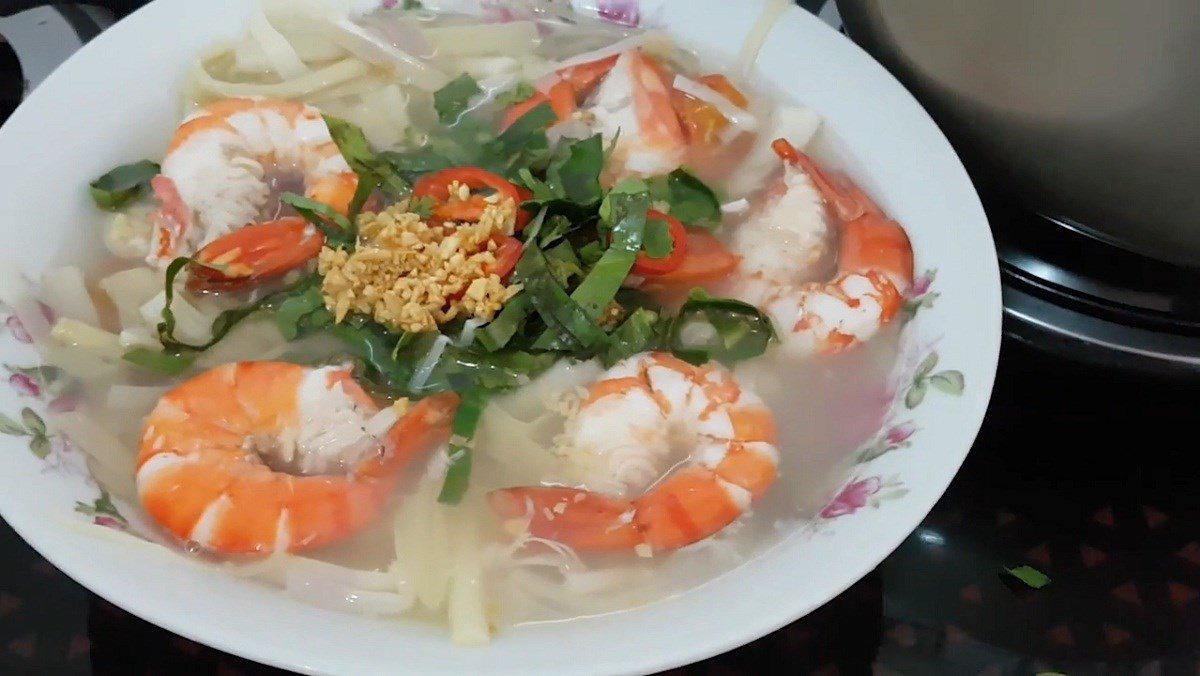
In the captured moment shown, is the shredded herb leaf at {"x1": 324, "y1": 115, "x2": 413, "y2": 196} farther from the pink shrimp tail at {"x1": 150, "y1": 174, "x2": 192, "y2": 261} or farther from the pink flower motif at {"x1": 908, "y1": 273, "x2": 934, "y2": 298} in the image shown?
the pink flower motif at {"x1": 908, "y1": 273, "x2": 934, "y2": 298}

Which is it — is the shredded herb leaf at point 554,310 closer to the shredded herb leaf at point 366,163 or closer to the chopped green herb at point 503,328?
the chopped green herb at point 503,328

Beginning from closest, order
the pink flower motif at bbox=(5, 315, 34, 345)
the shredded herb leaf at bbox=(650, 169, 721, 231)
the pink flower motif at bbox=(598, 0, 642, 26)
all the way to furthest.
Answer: the pink flower motif at bbox=(5, 315, 34, 345) < the shredded herb leaf at bbox=(650, 169, 721, 231) < the pink flower motif at bbox=(598, 0, 642, 26)

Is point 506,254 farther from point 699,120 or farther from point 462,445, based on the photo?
point 699,120

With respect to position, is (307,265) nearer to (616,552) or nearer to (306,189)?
(306,189)

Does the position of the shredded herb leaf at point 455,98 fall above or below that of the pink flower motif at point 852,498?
above

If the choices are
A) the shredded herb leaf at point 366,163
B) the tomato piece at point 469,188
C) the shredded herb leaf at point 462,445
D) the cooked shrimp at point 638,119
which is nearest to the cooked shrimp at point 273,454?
the shredded herb leaf at point 462,445

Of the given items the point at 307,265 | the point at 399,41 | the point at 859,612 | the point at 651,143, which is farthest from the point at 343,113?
the point at 859,612

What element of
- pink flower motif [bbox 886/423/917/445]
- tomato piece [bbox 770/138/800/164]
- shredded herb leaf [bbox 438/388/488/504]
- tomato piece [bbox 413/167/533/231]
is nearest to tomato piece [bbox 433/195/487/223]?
tomato piece [bbox 413/167/533/231]
